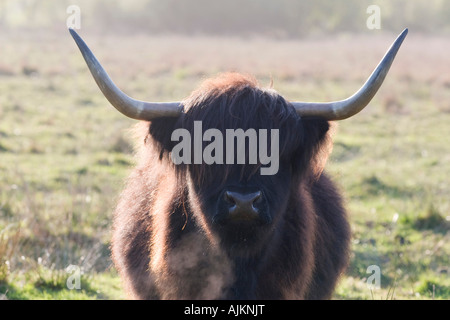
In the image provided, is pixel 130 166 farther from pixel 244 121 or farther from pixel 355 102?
pixel 355 102

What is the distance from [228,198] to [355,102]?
33.2 inches

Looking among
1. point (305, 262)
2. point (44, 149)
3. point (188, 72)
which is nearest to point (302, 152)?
point (305, 262)

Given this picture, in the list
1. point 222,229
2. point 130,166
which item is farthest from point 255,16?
point 222,229

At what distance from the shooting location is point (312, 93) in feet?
49.4

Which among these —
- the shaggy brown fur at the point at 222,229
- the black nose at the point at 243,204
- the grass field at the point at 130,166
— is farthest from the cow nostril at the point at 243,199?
the grass field at the point at 130,166

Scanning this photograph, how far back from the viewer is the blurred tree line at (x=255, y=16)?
3897cm

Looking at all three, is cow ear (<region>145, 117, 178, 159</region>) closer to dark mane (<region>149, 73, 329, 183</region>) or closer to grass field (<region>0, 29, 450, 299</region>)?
dark mane (<region>149, 73, 329, 183</region>)

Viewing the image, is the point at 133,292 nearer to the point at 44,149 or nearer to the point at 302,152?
the point at 302,152

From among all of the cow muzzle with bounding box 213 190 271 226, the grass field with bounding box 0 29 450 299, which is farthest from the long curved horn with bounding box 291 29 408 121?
the grass field with bounding box 0 29 450 299

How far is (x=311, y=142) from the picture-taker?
3465 mm

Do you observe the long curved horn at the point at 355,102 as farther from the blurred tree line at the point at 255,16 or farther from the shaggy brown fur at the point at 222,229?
the blurred tree line at the point at 255,16

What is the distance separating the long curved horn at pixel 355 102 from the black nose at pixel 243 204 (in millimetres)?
685

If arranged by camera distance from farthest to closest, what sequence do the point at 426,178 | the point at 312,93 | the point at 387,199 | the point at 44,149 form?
the point at 312,93
the point at 44,149
the point at 426,178
the point at 387,199
